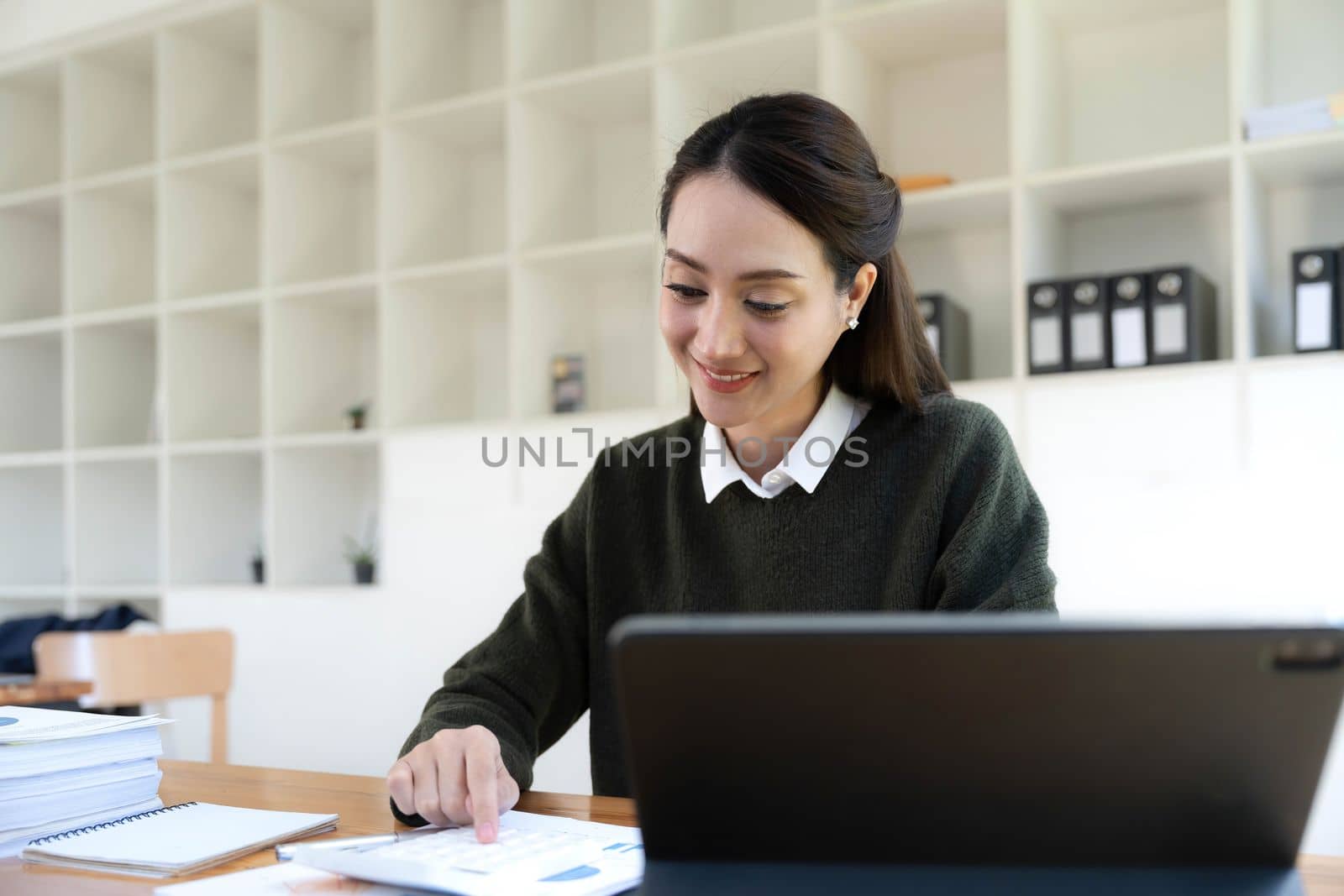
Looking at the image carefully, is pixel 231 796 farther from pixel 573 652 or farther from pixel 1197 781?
pixel 1197 781

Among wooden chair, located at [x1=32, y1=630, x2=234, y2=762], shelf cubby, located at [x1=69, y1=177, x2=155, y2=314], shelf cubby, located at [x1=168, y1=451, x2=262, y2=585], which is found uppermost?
shelf cubby, located at [x1=69, y1=177, x2=155, y2=314]

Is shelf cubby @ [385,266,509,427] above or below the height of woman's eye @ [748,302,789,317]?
above

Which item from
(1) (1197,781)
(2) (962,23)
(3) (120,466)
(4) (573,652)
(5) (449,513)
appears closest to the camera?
(1) (1197,781)

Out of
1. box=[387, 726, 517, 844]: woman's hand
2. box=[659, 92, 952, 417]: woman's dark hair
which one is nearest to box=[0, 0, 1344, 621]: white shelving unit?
box=[659, 92, 952, 417]: woman's dark hair

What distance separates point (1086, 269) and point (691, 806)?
2490mm

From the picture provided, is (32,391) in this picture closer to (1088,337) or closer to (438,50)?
(438,50)

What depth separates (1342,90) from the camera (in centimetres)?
263

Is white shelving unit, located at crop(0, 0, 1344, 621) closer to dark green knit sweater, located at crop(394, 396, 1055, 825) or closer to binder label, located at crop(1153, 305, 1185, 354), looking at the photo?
binder label, located at crop(1153, 305, 1185, 354)

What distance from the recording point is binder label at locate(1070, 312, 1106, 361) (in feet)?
8.30

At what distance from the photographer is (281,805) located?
1.17 m

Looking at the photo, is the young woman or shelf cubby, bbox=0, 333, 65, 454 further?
shelf cubby, bbox=0, 333, 65, 454

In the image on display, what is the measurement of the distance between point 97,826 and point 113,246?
3659 millimetres

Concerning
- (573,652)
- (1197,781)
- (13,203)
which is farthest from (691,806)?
(13,203)

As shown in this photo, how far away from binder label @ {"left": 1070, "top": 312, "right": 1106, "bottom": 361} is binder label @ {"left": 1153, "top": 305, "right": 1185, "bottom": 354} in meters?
0.11
